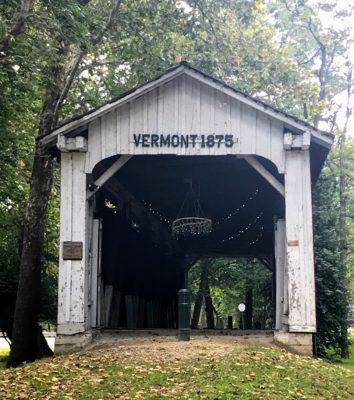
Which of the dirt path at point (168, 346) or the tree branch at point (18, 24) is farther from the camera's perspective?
the tree branch at point (18, 24)

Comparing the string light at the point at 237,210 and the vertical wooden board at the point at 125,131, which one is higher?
the vertical wooden board at the point at 125,131

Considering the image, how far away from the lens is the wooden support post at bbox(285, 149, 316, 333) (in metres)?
10.8

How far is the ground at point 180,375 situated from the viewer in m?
7.19

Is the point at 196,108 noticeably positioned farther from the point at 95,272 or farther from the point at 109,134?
the point at 95,272

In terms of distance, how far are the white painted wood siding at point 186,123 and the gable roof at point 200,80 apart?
0.17 meters

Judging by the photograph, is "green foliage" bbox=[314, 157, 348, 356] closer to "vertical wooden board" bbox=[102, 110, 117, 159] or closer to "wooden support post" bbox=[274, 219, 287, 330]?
"wooden support post" bbox=[274, 219, 287, 330]

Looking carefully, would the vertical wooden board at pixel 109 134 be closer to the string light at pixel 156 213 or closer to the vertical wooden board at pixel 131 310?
the vertical wooden board at pixel 131 310

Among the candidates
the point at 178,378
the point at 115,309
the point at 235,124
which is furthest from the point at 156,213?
the point at 178,378

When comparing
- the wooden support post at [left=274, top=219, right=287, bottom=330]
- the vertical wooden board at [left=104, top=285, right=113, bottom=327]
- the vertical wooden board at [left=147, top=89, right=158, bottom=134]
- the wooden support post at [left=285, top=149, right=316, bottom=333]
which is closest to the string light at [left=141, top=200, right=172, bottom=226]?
the vertical wooden board at [left=104, top=285, right=113, bottom=327]

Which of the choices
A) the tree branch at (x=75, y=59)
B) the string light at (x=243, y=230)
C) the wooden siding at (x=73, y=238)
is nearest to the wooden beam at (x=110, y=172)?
the wooden siding at (x=73, y=238)

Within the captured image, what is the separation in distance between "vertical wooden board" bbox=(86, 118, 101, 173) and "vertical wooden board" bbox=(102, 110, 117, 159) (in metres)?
0.09

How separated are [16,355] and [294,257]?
6894 mm

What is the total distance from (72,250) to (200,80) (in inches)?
151

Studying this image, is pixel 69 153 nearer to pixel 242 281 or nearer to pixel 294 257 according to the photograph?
pixel 294 257
